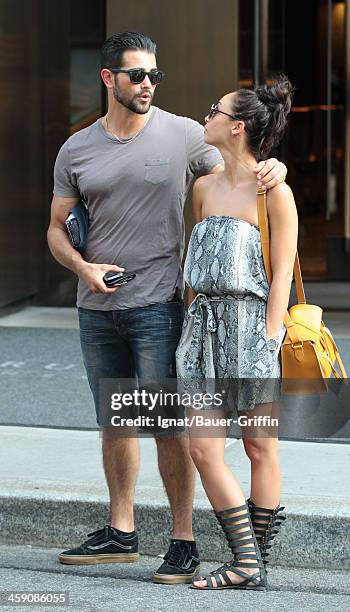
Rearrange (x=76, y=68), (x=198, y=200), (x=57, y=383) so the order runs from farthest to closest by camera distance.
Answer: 1. (x=76, y=68)
2. (x=57, y=383)
3. (x=198, y=200)

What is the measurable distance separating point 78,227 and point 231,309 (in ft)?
2.22

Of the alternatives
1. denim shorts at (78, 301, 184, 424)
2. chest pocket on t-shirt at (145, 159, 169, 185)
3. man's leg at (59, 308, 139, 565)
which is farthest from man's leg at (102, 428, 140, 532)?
chest pocket on t-shirt at (145, 159, 169, 185)

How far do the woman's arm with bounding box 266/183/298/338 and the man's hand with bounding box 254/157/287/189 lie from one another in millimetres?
27

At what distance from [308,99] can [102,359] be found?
1001 cm

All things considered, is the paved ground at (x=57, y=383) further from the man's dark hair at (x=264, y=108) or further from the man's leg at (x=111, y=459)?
the man's dark hair at (x=264, y=108)

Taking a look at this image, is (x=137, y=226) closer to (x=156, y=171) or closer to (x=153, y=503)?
(x=156, y=171)

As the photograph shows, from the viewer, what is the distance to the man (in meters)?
4.59

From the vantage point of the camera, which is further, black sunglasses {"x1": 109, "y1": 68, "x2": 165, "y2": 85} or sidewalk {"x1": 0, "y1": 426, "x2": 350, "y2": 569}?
sidewalk {"x1": 0, "y1": 426, "x2": 350, "y2": 569}

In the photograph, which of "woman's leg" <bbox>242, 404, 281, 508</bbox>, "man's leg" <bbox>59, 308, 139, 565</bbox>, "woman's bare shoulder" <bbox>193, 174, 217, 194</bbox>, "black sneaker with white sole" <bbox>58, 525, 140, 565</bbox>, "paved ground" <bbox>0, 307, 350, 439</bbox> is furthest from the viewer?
"paved ground" <bbox>0, 307, 350, 439</bbox>

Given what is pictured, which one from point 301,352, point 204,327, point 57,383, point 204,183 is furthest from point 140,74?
point 57,383

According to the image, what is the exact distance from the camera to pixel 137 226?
182 inches

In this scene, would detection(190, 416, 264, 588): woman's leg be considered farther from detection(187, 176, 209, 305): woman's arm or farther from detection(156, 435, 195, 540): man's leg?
detection(187, 176, 209, 305): woman's arm

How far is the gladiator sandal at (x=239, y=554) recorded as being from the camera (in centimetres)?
439

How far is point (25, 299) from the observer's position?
40.3 ft
